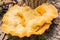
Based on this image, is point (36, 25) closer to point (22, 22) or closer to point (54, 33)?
point (22, 22)

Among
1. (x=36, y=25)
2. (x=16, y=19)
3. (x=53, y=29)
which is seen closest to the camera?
(x=36, y=25)

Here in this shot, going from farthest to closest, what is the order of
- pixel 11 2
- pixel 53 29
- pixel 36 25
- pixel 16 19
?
pixel 11 2 < pixel 53 29 < pixel 16 19 < pixel 36 25

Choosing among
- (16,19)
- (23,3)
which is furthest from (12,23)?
(23,3)

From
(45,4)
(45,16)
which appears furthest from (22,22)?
(45,4)

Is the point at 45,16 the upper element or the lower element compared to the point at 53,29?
upper

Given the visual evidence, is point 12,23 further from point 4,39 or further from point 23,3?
point 23,3

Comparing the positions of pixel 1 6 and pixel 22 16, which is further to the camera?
pixel 1 6
